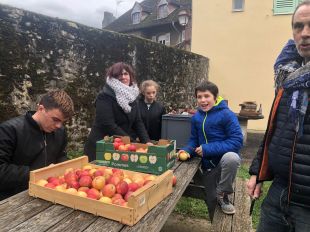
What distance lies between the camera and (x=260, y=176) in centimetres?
217

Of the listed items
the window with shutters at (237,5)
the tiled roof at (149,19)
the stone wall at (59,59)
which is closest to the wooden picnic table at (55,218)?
the stone wall at (59,59)

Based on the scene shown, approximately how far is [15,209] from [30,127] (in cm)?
83

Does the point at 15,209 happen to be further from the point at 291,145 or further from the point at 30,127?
the point at 291,145

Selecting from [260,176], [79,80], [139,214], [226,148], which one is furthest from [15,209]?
[79,80]

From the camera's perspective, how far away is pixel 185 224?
4.33 meters

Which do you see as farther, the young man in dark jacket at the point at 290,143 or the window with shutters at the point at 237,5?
the window with shutters at the point at 237,5

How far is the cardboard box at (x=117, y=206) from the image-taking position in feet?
5.77

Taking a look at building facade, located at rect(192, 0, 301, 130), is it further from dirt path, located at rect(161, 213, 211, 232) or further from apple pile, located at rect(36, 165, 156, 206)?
apple pile, located at rect(36, 165, 156, 206)

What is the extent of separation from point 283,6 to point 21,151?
13679 mm

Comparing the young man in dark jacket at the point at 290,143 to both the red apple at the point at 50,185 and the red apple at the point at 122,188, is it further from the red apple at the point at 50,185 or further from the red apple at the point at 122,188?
the red apple at the point at 50,185

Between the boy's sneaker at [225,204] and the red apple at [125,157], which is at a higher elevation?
the red apple at [125,157]

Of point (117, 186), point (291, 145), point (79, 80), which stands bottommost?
point (117, 186)

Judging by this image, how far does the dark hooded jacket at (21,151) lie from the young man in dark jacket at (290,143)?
1.67 m

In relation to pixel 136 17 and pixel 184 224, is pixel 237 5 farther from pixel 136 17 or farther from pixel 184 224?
pixel 136 17
